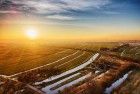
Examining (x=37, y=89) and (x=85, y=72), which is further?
(x=85, y=72)

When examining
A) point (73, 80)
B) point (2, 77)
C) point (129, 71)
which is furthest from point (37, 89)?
point (129, 71)

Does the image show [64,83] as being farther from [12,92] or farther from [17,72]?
[17,72]

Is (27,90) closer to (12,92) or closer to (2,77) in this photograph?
(12,92)

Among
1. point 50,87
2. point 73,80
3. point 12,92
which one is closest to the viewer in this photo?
point 12,92

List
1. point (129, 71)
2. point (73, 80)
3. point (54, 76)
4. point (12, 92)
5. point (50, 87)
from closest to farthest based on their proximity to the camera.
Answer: point (12, 92) < point (50, 87) < point (73, 80) < point (54, 76) < point (129, 71)

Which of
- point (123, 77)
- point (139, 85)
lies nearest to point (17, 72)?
point (123, 77)

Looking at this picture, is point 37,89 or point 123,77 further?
point 123,77

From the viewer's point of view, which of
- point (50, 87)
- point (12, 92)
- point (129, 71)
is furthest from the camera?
point (129, 71)

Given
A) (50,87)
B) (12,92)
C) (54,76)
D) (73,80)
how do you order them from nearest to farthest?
(12,92) → (50,87) → (73,80) → (54,76)
